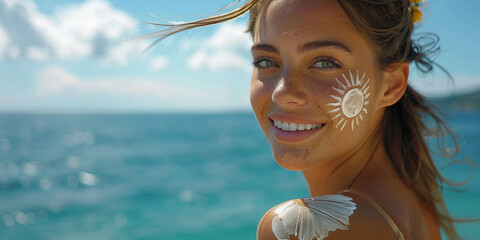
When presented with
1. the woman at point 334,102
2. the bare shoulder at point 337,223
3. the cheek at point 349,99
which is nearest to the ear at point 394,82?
the woman at point 334,102

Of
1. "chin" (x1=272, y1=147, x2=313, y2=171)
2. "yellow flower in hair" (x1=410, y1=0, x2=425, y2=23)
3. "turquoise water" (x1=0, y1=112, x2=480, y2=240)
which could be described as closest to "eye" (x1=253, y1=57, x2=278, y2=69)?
"chin" (x1=272, y1=147, x2=313, y2=171)

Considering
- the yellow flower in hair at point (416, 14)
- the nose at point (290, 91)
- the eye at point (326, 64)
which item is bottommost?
the nose at point (290, 91)

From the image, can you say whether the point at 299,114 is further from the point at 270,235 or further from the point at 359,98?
the point at 270,235

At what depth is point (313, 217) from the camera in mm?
1628

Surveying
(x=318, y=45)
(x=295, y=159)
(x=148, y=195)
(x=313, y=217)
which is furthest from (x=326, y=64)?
(x=148, y=195)

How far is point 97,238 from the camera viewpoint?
1168cm

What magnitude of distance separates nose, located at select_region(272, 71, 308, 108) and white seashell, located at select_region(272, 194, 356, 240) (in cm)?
39

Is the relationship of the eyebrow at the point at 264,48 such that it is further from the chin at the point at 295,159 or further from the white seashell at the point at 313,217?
the white seashell at the point at 313,217

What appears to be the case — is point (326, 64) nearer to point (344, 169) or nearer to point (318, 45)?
point (318, 45)

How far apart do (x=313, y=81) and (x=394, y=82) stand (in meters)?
0.49

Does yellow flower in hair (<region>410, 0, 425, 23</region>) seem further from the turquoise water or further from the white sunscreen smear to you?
the turquoise water

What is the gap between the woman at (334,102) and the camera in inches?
66.0

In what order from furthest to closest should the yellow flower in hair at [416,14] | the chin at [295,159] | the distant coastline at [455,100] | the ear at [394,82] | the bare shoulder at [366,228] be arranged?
the distant coastline at [455,100] → the yellow flower in hair at [416,14] → the ear at [394,82] → the chin at [295,159] → the bare shoulder at [366,228]

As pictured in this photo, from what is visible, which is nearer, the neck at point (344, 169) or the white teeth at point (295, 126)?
the white teeth at point (295, 126)
